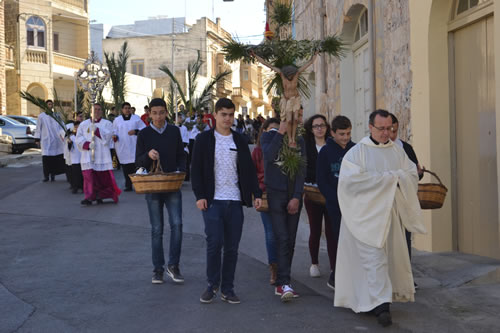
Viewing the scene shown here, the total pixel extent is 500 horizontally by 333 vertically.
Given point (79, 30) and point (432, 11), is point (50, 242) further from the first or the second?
point (79, 30)

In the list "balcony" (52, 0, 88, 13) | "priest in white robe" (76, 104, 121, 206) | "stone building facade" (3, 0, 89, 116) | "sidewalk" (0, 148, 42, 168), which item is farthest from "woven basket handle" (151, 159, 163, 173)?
"balcony" (52, 0, 88, 13)

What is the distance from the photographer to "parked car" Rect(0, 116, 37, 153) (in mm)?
29109

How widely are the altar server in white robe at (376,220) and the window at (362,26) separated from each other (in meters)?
6.98

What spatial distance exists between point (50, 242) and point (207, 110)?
42.9 feet

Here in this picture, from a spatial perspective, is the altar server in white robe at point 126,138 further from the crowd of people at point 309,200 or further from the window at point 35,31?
the window at point 35,31

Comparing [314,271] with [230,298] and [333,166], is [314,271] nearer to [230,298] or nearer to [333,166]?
[333,166]

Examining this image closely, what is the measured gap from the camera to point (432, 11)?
28.7 ft

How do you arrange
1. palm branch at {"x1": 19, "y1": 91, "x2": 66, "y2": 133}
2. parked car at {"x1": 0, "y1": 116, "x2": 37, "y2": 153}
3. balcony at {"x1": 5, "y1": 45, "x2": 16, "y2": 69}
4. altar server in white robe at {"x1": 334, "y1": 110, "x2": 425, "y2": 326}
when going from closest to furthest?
altar server in white robe at {"x1": 334, "y1": 110, "x2": 425, "y2": 326}
palm branch at {"x1": 19, "y1": 91, "x2": 66, "y2": 133}
parked car at {"x1": 0, "y1": 116, "x2": 37, "y2": 153}
balcony at {"x1": 5, "y1": 45, "x2": 16, "y2": 69}

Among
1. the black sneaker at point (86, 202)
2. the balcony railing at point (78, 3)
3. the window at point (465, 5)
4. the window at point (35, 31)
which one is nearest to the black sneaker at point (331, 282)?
the window at point (465, 5)

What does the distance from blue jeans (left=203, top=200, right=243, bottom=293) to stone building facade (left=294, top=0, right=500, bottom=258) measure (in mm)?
2915

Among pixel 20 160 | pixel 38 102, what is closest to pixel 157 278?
pixel 38 102

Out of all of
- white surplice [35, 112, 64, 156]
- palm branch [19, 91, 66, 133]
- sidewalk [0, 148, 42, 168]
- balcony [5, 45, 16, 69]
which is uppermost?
balcony [5, 45, 16, 69]

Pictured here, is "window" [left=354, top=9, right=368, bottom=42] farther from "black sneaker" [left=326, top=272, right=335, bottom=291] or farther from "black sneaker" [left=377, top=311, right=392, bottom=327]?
"black sneaker" [left=377, top=311, right=392, bottom=327]

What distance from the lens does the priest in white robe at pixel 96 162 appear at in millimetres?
13430
